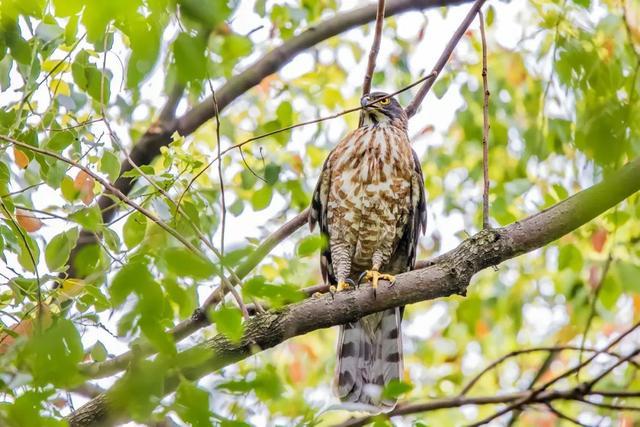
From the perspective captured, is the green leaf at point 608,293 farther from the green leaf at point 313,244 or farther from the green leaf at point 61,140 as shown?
the green leaf at point 313,244

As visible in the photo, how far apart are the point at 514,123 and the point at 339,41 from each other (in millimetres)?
1604

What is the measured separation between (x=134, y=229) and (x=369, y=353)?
2203mm

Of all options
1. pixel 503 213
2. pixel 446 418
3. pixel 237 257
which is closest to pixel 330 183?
pixel 503 213

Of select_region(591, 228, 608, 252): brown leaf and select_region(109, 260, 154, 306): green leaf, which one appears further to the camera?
select_region(591, 228, 608, 252): brown leaf

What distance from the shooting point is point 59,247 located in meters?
3.04

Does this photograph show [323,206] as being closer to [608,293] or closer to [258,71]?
[258,71]

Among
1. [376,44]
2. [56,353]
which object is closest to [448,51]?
[376,44]

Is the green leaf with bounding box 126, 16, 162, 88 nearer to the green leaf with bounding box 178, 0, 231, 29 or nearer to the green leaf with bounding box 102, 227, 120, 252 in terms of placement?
the green leaf with bounding box 178, 0, 231, 29

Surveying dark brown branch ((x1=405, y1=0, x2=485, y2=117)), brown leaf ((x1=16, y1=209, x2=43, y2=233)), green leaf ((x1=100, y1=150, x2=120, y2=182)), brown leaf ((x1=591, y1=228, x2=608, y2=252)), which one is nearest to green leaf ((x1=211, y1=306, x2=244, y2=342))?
green leaf ((x1=100, y1=150, x2=120, y2=182))

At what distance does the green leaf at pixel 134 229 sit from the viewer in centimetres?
328

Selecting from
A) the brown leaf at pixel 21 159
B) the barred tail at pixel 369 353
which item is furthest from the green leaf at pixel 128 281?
the barred tail at pixel 369 353

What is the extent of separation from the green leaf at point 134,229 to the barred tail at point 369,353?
192cm

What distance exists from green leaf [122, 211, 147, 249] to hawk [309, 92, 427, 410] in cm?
166

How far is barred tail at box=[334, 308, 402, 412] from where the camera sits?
4.96 metres
